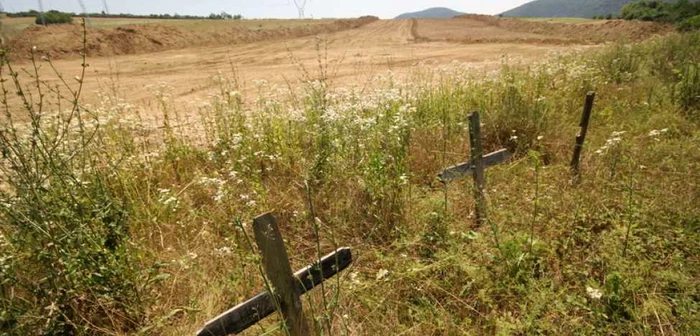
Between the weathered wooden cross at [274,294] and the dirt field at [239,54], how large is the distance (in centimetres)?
668

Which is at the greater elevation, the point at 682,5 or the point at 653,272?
the point at 682,5

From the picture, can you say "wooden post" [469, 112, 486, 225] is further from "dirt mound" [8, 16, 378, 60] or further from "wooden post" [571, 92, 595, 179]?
"dirt mound" [8, 16, 378, 60]

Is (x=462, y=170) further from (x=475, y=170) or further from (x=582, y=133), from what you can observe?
(x=582, y=133)

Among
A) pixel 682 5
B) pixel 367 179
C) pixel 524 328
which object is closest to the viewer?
pixel 524 328

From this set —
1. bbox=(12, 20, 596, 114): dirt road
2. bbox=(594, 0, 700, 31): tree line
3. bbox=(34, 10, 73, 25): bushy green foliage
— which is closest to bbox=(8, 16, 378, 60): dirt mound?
bbox=(12, 20, 596, 114): dirt road

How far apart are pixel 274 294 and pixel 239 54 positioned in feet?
71.1

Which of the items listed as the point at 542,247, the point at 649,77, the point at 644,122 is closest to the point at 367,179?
the point at 542,247

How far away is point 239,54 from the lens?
2102 cm

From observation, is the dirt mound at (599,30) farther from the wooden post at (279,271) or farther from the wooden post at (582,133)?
the wooden post at (279,271)

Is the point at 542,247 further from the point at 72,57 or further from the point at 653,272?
the point at 72,57

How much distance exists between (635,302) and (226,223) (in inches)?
132

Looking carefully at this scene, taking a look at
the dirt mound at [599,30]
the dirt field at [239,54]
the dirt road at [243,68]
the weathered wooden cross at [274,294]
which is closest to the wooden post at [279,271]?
the weathered wooden cross at [274,294]

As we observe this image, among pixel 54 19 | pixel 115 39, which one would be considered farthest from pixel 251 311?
pixel 54 19

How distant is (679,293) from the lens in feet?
7.50
